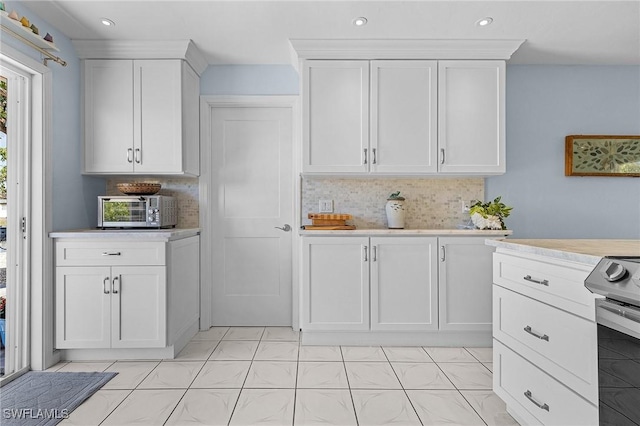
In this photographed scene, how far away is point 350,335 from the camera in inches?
114

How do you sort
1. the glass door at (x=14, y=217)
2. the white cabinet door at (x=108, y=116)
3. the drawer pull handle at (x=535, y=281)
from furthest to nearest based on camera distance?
the white cabinet door at (x=108, y=116) < the glass door at (x=14, y=217) < the drawer pull handle at (x=535, y=281)

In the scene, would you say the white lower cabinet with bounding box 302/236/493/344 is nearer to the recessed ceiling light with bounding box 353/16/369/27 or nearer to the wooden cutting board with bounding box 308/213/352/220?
the wooden cutting board with bounding box 308/213/352/220

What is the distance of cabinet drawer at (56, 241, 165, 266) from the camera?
8.27ft

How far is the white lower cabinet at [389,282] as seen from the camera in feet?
9.36

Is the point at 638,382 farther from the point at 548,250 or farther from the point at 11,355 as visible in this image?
the point at 11,355

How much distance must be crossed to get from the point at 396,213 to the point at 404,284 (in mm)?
631

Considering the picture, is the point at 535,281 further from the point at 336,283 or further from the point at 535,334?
the point at 336,283

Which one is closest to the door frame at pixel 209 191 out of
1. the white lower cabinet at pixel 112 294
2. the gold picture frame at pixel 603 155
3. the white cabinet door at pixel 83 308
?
the white lower cabinet at pixel 112 294

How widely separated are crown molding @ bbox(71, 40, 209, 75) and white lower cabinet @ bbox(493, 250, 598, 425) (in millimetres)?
2726

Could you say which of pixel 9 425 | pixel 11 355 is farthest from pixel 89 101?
pixel 9 425

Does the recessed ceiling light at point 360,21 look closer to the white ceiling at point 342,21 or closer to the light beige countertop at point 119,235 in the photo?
the white ceiling at point 342,21

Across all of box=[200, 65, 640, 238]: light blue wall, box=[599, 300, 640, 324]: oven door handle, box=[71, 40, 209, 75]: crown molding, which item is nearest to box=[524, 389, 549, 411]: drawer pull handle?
box=[599, 300, 640, 324]: oven door handle

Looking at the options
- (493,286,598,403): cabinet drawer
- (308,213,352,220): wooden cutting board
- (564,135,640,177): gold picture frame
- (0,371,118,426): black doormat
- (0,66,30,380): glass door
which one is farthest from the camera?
(564,135,640,177): gold picture frame

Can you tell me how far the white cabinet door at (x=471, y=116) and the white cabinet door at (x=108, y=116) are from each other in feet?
8.28
